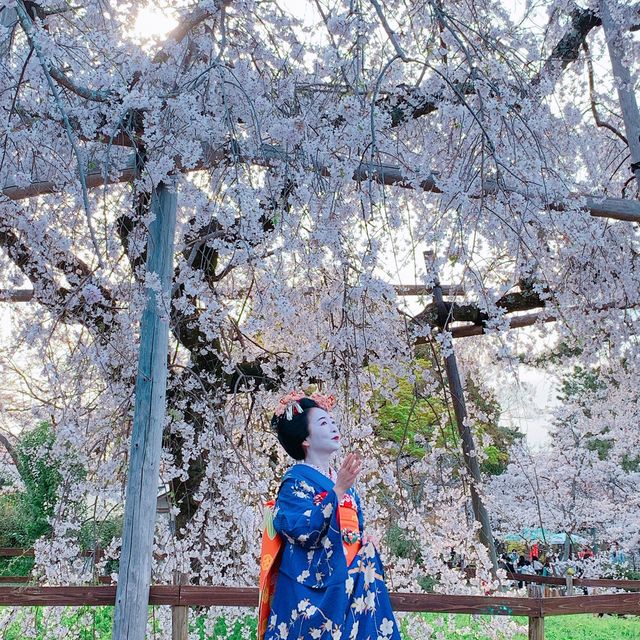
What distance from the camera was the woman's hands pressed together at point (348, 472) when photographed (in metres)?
2.14

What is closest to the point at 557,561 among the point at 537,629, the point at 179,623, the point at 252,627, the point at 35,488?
the point at 35,488

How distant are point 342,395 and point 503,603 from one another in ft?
5.65

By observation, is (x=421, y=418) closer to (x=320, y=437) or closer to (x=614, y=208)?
(x=614, y=208)

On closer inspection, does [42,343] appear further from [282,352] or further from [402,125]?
[402,125]

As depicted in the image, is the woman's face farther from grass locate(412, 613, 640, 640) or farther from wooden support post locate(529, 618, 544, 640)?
grass locate(412, 613, 640, 640)

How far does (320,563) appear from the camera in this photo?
2277mm

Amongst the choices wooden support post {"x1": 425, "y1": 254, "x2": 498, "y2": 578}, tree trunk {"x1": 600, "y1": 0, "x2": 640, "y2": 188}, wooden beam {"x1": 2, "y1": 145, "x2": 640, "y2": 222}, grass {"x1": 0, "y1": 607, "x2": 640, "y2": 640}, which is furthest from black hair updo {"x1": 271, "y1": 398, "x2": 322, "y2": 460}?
wooden support post {"x1": 425, "y1": 254, "x2": 498, "y2": 578}

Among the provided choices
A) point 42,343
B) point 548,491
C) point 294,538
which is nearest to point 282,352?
point 42,343

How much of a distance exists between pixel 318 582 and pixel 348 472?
40 cm

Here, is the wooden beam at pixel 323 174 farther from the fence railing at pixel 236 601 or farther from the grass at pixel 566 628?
the grass at pixel 566 628

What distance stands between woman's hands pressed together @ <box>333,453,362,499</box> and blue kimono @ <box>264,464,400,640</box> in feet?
0.18

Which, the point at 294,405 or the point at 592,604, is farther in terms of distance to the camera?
the point at 592,604

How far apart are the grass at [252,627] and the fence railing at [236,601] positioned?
0.53 metres

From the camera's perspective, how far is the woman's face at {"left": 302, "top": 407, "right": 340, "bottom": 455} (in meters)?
2.47
